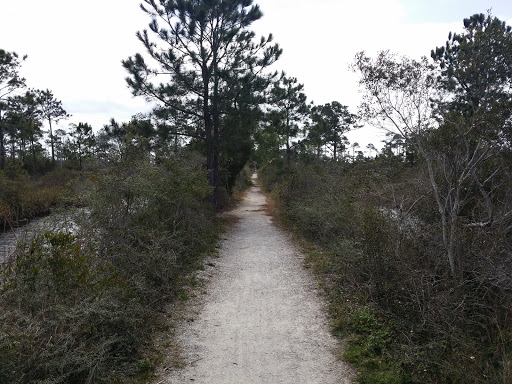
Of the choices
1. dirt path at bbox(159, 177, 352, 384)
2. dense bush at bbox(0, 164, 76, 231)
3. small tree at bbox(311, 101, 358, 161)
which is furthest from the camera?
small tree at bbox(311, 101, 358, 161)

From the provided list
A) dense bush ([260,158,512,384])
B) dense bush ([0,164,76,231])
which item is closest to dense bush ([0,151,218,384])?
dense bush ([260,158,512,384])

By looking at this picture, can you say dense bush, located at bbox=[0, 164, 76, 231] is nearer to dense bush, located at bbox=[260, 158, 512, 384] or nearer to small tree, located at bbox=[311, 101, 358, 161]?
dense bush, located at bbox=[260, 158, 512, 384]

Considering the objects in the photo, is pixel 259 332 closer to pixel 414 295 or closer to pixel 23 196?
pixel 414 295

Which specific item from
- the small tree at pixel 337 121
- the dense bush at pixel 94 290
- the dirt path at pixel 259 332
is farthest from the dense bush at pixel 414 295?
the small tree at pixel 337 121

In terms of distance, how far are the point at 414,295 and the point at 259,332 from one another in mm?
2462

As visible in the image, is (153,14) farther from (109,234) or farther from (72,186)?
(109,234)

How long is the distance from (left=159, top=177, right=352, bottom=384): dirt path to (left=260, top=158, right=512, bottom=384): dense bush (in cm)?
41

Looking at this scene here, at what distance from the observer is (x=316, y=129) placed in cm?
2538

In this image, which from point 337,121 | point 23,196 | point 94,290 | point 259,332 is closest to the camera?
point 94,290

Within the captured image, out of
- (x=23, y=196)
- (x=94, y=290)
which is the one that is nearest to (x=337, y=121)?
(x=23, y=196)

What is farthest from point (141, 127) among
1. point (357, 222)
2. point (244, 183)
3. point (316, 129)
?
point (244, 183)

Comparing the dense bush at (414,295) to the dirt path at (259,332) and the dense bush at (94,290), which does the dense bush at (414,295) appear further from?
the dense bush at (94,290)

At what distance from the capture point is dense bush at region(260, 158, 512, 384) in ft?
15.0

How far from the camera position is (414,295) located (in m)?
5.82
